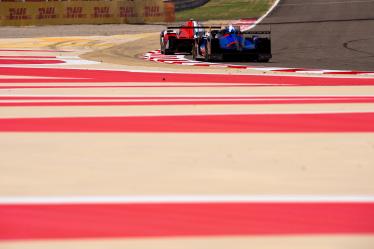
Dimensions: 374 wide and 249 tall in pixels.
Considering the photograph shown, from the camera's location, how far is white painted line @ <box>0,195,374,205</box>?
443 centimetres

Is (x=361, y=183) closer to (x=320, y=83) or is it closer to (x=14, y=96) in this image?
(x=14, y=96)

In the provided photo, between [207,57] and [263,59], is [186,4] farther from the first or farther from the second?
[263,59]

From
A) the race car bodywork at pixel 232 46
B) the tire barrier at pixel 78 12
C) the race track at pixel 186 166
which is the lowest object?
the tire barrier at pixel 78 12

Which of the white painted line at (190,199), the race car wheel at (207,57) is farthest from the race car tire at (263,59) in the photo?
the white painted line at (190,199)

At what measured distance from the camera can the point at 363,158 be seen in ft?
18.8

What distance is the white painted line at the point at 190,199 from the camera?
443 centimetres

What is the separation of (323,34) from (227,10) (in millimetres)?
17509

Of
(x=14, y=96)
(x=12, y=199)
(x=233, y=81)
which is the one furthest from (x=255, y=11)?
(x=12, y=199)

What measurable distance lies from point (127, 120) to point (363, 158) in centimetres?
274

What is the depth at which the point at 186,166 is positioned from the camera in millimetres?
5449

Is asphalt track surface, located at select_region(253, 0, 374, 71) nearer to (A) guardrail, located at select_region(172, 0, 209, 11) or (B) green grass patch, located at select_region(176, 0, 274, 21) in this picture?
(B) green grass patch, located at select_region(176, 0, 274, 21)

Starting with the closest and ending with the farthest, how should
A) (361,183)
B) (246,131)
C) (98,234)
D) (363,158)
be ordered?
(98,234)
(361,183)
(363,158)
(246,131)

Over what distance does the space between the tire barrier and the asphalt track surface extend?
5.53 metres

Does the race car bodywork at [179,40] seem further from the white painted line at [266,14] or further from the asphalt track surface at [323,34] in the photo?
the white painted line at [266,14]
